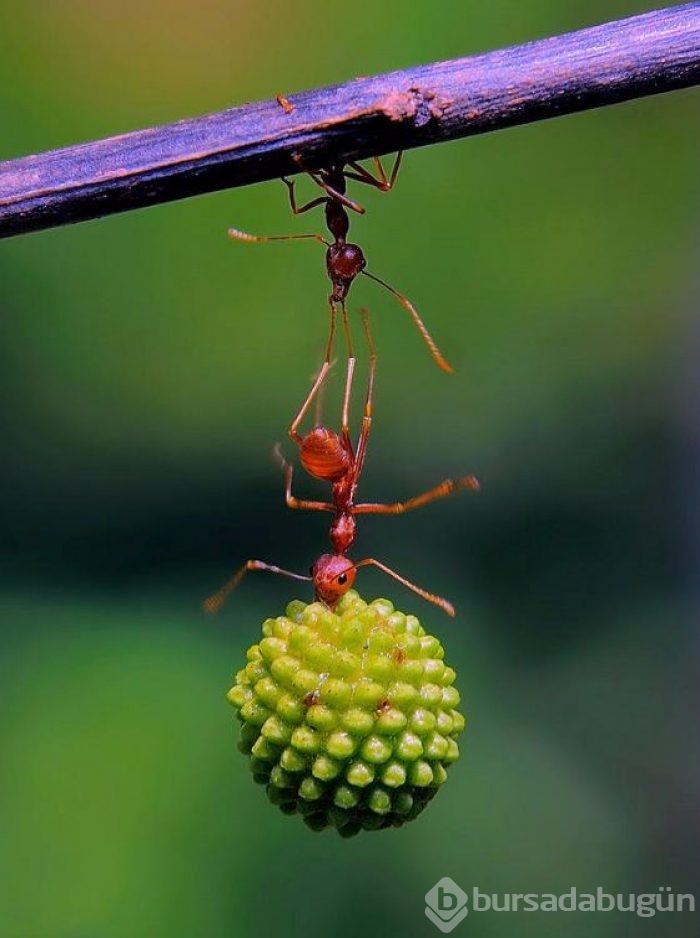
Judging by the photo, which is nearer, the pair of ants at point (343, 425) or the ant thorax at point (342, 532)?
the pair of ants at point (343, 425)

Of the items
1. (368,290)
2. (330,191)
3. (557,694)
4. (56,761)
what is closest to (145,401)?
(368,290)

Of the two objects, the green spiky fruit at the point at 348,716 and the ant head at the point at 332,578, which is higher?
the ant head at the point at 332,578

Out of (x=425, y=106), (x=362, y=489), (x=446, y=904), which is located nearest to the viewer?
(x=425, y=106)

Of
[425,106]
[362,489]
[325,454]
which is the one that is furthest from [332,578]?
[362,489]

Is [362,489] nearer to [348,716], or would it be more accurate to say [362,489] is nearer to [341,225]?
[341,225]

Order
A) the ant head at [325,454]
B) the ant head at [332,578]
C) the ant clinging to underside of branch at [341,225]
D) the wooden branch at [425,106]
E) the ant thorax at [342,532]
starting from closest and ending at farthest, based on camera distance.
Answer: the wooden branch at [425,106] → the ant clinging to underside of branch at [341,225] → the ant head at [332,578] → the ant head at [325,454] → the ant thorax at [342,532]

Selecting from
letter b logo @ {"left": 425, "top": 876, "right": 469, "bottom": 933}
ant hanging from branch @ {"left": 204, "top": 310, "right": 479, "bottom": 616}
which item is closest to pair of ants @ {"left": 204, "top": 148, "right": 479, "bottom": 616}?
ant hanging from branch @ {"left": 204, "top": 310, "right": 479, "bottom": 616}

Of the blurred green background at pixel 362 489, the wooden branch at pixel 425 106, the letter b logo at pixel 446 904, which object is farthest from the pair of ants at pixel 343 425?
the letter b logo at pixel 446 904

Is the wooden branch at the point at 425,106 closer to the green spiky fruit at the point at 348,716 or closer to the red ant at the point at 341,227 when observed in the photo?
the red ant at the point at 341,227
